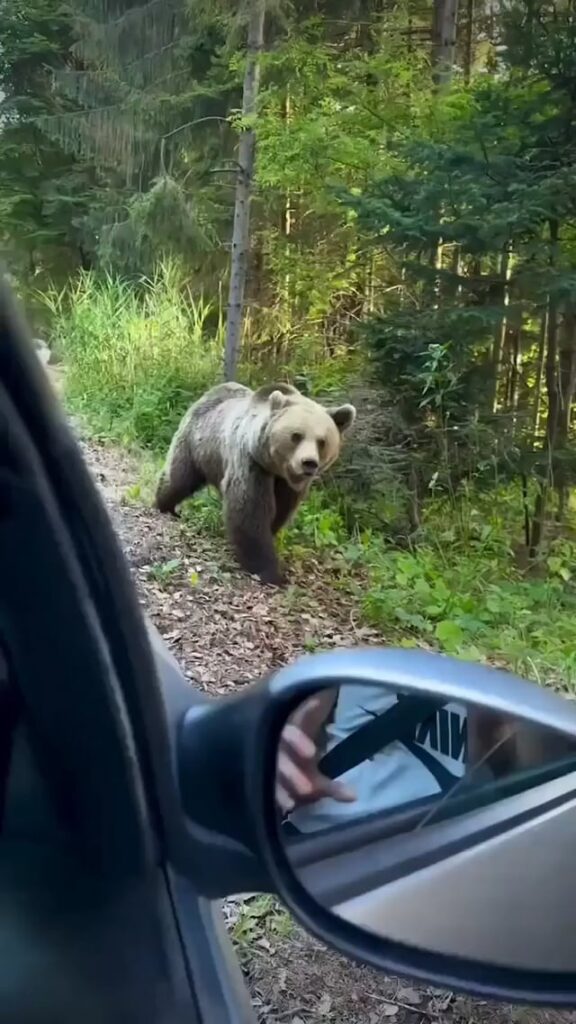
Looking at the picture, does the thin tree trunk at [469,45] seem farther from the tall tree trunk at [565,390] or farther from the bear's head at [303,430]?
the bear's head at [303,430]

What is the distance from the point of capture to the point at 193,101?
205 cm

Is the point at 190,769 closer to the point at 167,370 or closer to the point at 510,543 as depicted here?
the point at 510,543

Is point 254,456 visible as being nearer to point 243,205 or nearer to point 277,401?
point 277,401

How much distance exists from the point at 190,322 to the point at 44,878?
5.20ft

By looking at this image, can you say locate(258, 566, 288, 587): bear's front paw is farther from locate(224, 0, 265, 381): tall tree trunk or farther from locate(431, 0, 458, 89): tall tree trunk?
locate(431, 0, 458, 89): tall tree trunk

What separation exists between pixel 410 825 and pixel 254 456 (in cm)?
189

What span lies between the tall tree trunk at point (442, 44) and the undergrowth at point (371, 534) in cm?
68

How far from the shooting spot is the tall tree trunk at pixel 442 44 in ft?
6.59

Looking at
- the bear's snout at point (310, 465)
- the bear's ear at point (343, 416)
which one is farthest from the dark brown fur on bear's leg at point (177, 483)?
the bear's ear at point (343, 416)

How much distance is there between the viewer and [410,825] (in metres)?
0.69

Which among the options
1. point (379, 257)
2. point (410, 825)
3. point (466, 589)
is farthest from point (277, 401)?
point (410, 825)

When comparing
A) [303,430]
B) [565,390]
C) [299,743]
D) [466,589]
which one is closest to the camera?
[299,743]

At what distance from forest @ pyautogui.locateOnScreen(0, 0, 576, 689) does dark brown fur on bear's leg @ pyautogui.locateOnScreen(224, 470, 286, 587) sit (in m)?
0.09

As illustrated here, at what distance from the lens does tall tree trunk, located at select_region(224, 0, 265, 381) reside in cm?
202
